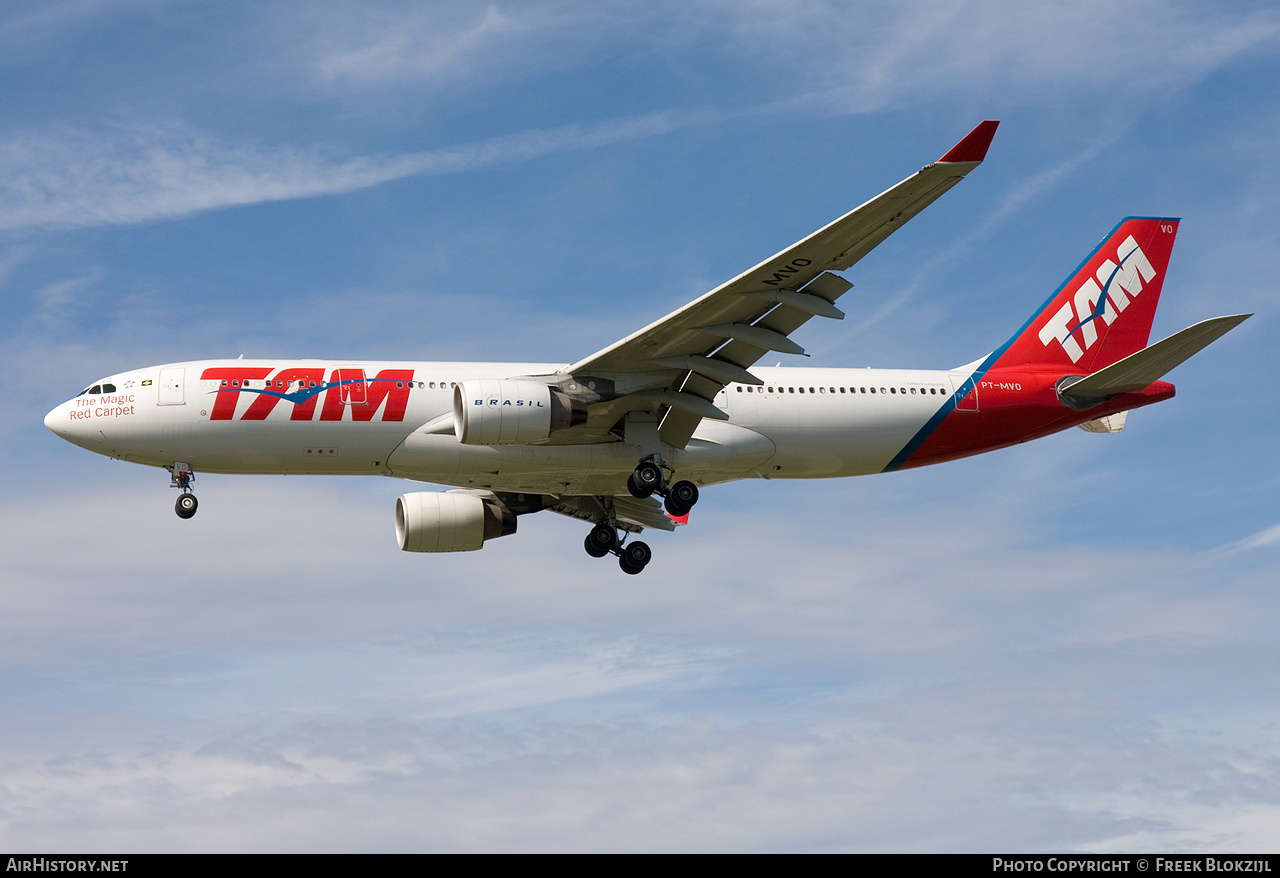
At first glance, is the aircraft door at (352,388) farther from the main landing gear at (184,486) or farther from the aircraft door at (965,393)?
the aircraft door at (965,393)

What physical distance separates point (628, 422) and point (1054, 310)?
42.1ft

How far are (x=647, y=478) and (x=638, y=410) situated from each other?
1.58 meters

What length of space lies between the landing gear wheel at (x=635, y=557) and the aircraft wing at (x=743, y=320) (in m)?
4.66

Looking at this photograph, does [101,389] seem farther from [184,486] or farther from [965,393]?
[965,393]

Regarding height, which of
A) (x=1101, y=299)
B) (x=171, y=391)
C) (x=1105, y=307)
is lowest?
(x=171, y=391)

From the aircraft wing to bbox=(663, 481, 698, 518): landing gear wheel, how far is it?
104cm

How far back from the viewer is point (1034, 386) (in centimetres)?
3588

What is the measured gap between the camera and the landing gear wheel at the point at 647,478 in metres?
32.5

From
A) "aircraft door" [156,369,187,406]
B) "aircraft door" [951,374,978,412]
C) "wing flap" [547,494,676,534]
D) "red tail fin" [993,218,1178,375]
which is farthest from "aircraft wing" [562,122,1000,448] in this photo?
"red tail fin" [993,218,1178,375]

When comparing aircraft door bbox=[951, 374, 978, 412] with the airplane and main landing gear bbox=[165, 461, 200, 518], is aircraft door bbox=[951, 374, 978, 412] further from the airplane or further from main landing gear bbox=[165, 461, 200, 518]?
main landing gear bbox=[165, 461, 200, 518]

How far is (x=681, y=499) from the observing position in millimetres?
33094

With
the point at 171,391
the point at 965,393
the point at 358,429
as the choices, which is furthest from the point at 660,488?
the point at 171,391

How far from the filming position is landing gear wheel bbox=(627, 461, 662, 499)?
107 feet
